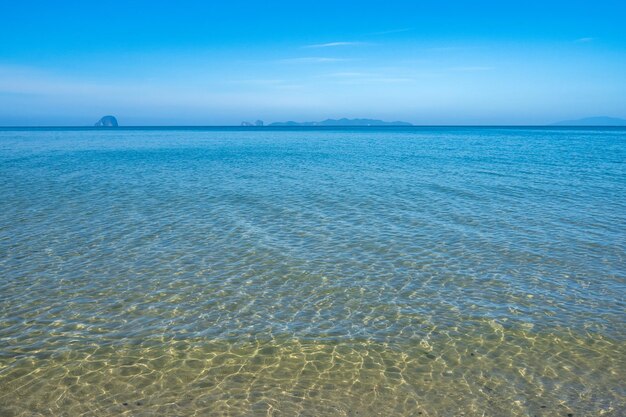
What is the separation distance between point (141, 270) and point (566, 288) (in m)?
14.2

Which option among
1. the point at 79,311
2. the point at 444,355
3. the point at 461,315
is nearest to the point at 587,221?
the point at 461,315

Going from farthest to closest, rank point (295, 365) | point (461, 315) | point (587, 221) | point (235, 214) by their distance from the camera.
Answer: point (235, 214) < point (587, 221) < point (461, 315) < point (295, 365)

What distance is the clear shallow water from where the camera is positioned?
873 cm

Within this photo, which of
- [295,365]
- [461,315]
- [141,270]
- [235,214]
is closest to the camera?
[295,365]

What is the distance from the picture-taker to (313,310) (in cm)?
1259

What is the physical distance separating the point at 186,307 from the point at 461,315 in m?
7.75

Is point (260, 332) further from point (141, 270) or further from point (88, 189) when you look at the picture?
point (88, 189)

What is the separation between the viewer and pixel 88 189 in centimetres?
3428

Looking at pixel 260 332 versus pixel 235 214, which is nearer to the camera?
pixel 260 332

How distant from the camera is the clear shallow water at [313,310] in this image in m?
8.73

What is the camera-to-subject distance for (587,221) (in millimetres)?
23031

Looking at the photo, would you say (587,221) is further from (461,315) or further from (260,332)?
(260,332)

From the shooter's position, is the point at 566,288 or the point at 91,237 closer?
the point at 566,288

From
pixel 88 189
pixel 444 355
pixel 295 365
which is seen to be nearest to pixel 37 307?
pixel 295 365
